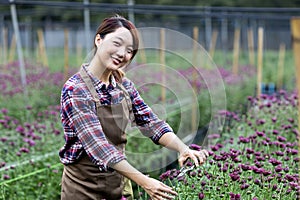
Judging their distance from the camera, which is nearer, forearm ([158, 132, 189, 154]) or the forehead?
the forehead

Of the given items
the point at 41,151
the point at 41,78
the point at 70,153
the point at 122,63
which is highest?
the point at 122,63

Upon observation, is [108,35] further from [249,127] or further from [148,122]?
[249,127]

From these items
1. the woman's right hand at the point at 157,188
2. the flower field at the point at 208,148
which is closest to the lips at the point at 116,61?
the woman's right hand at the point at 157,188

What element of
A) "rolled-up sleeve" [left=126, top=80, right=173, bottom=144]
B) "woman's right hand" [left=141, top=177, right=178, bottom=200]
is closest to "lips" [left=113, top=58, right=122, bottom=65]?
"rolled-up sleeve" [left=126, top=80, right=173, bottom=144]

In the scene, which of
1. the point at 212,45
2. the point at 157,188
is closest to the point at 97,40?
the point at 157,188

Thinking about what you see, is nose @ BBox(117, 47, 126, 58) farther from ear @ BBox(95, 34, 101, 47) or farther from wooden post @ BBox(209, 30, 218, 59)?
wooden post @ BBox(209, 30, 218, 59)

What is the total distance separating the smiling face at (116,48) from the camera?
2.33 m

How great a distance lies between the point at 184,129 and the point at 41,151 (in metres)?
2.20

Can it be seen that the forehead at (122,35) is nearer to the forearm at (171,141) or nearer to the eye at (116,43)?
the eye at (116,43)

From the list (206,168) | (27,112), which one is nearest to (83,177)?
(206,168)

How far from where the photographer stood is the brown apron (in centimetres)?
253

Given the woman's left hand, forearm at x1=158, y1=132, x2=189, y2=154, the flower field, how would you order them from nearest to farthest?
the woman's left hand → forearm at x1=158, y1=132, x2=189, y2=154 → the flower field

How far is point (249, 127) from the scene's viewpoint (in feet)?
16.0

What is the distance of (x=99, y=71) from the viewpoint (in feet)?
8.18
